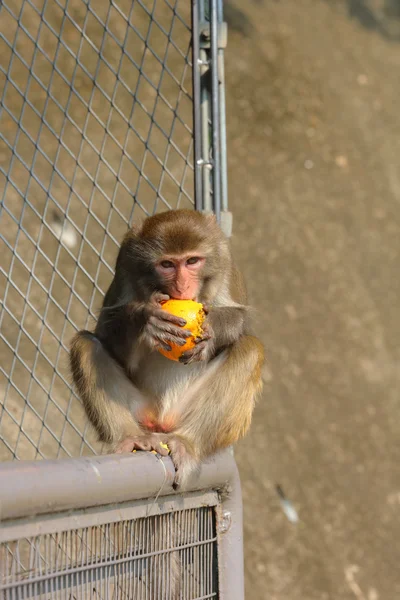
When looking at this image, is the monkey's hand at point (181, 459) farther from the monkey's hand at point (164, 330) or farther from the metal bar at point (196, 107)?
the metal bar at point (196, 107)

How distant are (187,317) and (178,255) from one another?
0.97ft

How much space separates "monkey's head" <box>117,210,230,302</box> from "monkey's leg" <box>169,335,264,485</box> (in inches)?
10.7

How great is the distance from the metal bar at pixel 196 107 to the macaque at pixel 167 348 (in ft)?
0.88

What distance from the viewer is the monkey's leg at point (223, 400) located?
3318 millimetres

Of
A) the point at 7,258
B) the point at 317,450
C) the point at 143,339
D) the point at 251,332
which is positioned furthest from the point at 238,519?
the point at 317,450

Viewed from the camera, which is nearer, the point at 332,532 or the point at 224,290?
the point at 224,290

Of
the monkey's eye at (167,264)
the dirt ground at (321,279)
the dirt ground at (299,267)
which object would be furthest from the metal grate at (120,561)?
the dirt ground at (321,279)

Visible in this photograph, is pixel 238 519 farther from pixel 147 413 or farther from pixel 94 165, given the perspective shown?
pixel 94 165

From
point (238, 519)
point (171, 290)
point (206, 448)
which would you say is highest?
point (171, 290)

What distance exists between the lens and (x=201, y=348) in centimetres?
321

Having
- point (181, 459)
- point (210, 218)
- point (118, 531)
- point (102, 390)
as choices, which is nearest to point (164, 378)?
point (102, 390)

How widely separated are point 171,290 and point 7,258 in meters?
2.64

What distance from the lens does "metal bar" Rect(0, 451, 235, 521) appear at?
1830 mm

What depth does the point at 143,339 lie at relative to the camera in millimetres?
3311
